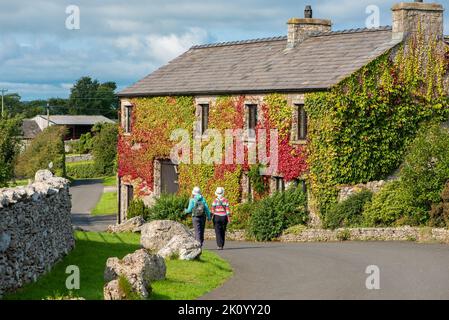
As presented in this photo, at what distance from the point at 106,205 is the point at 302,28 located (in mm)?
28188

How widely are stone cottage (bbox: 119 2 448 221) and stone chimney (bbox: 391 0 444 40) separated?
4cm

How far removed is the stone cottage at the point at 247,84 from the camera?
38.3 metres

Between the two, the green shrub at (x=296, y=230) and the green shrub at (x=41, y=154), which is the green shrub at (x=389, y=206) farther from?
the green shrub at (x=41, y=154)

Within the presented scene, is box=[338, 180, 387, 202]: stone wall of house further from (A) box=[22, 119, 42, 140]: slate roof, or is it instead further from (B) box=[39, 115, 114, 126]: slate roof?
(B) box=[39, 115, 114, 126]: slate roof

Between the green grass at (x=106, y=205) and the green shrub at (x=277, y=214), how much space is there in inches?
1090

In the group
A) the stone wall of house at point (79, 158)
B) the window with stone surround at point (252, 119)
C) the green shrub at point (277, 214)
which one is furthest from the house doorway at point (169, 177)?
the stone wall of house at point (79, 158)

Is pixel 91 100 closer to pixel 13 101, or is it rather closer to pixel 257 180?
pixel 13 101

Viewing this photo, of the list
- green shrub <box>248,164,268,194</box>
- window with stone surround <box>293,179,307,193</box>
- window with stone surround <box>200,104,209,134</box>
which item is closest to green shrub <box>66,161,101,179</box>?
window with stone surround <box>200,104,209,134</box>

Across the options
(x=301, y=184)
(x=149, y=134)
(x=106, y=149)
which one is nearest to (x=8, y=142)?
(x=149, y=134)

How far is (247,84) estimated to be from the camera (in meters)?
41.2

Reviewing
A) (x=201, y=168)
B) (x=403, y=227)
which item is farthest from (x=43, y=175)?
(x=201, y=168)

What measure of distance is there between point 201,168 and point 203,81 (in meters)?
4.42

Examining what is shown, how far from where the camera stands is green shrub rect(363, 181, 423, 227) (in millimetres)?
32406
